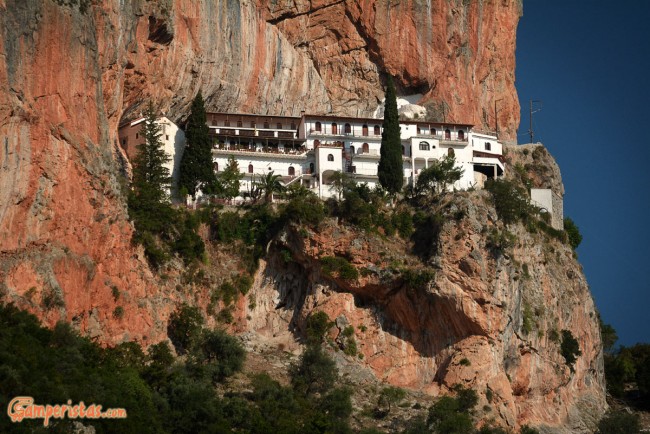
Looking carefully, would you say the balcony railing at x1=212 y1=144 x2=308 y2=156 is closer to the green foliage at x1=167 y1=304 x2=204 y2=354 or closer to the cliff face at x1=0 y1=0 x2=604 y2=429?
the cliff face at x1=0 y1=0 x2=604 y2=429

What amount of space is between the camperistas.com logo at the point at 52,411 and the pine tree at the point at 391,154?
2794cm

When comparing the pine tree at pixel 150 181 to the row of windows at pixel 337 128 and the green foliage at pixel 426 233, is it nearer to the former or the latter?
the row of windows at pixel 337 128

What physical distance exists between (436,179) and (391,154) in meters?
2.98

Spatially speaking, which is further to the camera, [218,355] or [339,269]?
[339,269]

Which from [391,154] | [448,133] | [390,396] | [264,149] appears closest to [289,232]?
[391,154]

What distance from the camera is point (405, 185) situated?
70.9 m

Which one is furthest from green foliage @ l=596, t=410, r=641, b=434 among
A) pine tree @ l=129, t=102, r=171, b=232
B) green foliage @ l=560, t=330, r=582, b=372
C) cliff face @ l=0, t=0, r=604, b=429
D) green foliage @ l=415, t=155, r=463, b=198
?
pine tree @ l=129, t=102, r=171, b=232

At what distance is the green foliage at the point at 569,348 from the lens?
70812mm

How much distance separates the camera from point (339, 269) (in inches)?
2469

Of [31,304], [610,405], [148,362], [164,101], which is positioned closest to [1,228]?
[31,304]

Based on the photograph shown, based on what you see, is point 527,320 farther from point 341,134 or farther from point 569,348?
point 341,134

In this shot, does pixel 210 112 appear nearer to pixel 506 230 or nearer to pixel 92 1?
pixel 92 1

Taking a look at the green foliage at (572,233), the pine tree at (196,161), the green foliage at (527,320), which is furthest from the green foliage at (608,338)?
the pine tree at (196,161)

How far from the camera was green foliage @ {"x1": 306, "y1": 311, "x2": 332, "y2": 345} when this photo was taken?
201 ft
